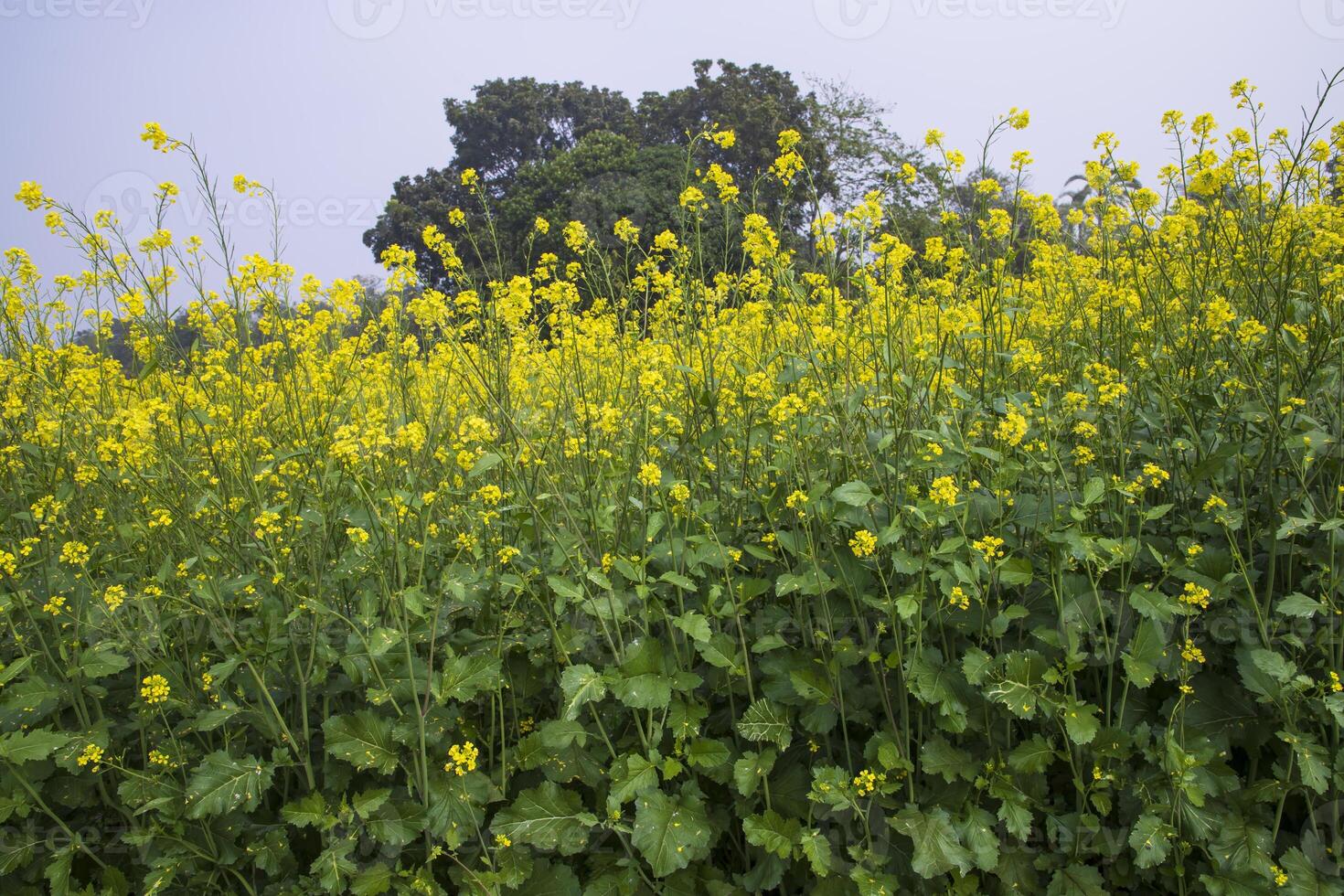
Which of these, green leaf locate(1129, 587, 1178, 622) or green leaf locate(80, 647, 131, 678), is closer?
green leaf locate(1129, 587, 1178, 622)

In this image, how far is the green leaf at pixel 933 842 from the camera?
1.70m

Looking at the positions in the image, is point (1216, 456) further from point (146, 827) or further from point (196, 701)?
point (146, 827)

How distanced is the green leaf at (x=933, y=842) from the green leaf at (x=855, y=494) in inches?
29.4

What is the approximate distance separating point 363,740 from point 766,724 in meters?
1.01

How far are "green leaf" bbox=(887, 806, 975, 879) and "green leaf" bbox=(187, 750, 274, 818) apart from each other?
1525mm

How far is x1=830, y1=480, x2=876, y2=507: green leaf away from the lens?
5.89 feet

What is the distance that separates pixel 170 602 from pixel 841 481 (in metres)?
1.98

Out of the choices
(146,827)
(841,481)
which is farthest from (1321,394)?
(146,827)

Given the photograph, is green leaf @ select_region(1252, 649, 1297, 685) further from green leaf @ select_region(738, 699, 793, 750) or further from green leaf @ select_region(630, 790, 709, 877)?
green leaf @ select_region(630, 790, 709, 877)

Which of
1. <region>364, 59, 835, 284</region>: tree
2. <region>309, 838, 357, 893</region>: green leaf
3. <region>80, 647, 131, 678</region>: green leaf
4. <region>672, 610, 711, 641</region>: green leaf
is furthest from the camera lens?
<region>364, 59, 835, 284</region>: tree

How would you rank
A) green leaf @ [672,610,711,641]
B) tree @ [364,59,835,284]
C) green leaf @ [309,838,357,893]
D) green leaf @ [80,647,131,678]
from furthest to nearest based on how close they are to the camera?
1. tree @ [364,59,835,284]
2. green leaf @ [80,647,131,678]
3. green leaf @ [672,610,711,641]
4. green leaf @ [309,838,357,893]

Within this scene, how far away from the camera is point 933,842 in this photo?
1738 mm

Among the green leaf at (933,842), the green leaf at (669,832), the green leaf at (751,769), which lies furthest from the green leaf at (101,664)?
the green leaf at (933,842)

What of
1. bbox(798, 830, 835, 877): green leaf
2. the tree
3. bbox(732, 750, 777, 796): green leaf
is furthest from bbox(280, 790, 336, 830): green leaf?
the tree
